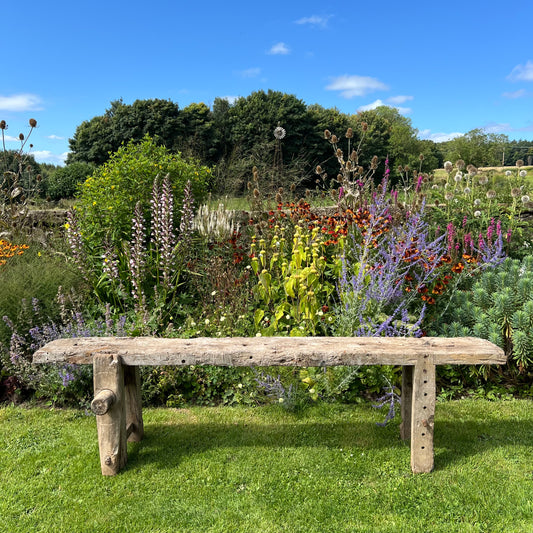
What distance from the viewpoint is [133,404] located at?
2.96 metres

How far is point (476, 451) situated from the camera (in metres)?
2.91

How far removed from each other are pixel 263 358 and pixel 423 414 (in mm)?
953

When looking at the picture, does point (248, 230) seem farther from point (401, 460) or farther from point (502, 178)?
point (502, 178)

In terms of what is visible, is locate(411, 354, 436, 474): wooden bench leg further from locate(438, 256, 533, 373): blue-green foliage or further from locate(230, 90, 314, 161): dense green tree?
locate(230, 90, 314, 161): dense green tree

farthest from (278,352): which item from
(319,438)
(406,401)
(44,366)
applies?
(44,366)

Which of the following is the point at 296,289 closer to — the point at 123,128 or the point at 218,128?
the point at 218,128

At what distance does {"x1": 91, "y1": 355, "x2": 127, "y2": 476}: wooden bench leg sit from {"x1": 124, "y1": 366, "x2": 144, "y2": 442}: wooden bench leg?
0.88 feet

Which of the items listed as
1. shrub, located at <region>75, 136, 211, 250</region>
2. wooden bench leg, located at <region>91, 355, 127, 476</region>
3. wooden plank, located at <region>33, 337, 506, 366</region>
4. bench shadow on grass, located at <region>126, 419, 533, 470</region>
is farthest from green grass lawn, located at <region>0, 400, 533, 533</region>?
shrub, located at <region>75, 136, 211, 250</region>

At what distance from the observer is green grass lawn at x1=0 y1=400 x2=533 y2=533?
2324mm

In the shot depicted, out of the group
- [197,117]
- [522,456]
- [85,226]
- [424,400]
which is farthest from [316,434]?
[197,117]

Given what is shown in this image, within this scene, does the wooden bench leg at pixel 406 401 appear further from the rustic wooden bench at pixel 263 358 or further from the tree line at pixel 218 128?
the tree line at pixel 218 128

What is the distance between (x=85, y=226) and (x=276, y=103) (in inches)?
622

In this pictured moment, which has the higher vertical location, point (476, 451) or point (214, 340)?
point (214, 340)

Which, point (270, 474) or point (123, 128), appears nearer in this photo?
point (270, 474)
